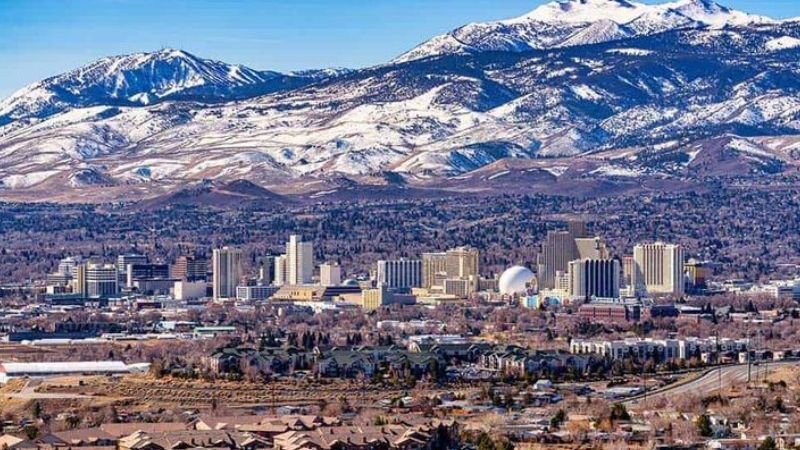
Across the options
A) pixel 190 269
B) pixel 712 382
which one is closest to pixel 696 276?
pixel 190 269

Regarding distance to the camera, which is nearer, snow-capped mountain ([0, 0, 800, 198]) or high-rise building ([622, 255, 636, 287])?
high-rise building ([622, 255, 636, 287])

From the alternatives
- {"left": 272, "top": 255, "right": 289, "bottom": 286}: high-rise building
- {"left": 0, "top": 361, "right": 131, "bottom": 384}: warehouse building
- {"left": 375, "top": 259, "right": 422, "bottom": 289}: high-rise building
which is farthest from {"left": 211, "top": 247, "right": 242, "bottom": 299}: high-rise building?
{"left": 0, "top": 361, "right": 131, "bottom": 384}: warehouse building

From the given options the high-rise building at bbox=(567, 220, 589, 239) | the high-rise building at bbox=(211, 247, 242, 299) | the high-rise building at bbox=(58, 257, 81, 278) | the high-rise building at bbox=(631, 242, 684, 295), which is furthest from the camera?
the high-rise building at bbox=(58, 257, 81, 278)

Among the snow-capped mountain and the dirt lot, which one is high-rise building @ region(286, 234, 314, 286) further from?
the dirt lot

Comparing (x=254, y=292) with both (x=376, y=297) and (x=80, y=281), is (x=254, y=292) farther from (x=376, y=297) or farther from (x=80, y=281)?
(x=376, y=297)

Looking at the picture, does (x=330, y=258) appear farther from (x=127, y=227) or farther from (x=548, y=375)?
(x=548, y=375)

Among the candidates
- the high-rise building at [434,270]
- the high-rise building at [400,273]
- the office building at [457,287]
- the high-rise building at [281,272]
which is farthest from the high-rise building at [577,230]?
the high-rise building at [281,272]

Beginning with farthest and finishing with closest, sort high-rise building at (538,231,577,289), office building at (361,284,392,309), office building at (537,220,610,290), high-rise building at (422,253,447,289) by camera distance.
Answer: high-rise building at (422,253,447,289), office building at (537,220,610,290), high-rise building at (538,231,577,289), office building at (361,284,392,309)
